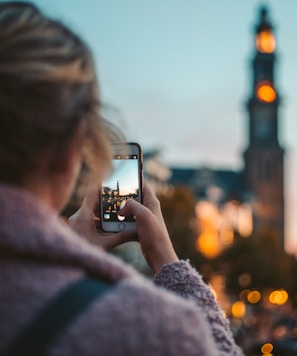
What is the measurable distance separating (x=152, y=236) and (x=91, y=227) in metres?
0.26

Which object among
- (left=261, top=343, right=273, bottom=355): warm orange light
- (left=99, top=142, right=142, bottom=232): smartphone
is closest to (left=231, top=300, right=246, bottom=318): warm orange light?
(left=261, top=343, right=273, bottom=355): warm orange light

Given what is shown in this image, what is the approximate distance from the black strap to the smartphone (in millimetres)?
819

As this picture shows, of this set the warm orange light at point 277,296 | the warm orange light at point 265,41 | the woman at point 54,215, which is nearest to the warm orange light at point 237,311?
the warm orange light at point 277,296

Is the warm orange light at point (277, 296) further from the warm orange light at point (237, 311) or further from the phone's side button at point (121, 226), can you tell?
the phone's side button at point (121, 226)

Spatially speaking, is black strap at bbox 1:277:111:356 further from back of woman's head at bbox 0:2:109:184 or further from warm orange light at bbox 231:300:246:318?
warm orange light at bbox 231:300:246:318

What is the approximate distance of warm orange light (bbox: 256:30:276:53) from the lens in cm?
10769

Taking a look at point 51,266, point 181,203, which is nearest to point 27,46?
point 51,266

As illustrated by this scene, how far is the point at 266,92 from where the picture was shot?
108500mm

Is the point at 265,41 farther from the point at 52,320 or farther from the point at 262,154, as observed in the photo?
the point at 52,320

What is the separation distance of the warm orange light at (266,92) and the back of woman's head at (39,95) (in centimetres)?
10698

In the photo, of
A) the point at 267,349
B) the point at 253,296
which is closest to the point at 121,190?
the point at 267,349

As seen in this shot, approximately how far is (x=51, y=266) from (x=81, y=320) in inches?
4.8

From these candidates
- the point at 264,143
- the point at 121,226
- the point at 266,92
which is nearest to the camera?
the point at 121,226

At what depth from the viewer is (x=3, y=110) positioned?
1660 mm
